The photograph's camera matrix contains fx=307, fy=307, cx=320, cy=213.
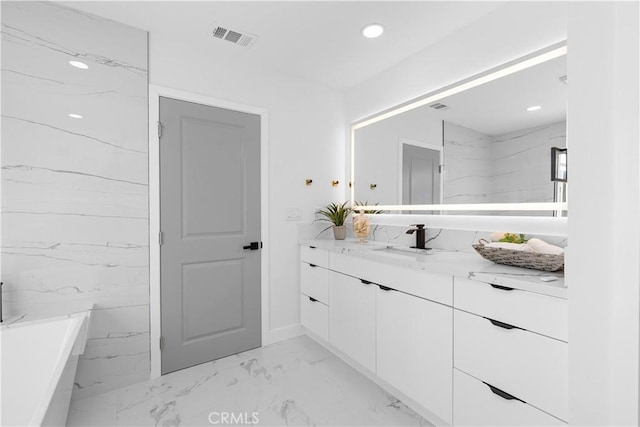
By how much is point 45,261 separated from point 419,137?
2703 mm

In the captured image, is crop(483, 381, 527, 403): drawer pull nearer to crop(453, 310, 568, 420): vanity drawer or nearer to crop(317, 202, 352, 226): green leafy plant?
crop(453, 310, 568, 420): vanity drawer

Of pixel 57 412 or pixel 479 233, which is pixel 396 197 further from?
pixel 57 412

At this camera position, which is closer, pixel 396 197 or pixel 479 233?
pixel 479 233

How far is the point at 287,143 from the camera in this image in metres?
2.82

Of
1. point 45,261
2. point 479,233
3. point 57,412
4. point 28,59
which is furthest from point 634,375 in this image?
point 28,59

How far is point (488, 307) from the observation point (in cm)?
139

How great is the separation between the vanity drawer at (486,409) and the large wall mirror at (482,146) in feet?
3.43

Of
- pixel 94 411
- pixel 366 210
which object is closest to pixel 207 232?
pixel 94 411

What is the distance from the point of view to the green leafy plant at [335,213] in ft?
9.77

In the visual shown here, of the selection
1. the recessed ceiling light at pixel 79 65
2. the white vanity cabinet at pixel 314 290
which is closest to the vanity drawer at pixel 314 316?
the white vanity cabinet at pixel 314 290

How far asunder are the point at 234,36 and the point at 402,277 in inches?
80.4

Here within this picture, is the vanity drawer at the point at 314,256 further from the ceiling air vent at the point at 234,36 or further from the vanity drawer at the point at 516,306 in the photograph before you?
the ceiling air vent at the point at 234,36

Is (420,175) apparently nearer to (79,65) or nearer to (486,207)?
(486,207)

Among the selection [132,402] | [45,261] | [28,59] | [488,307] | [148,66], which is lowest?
[132,402]
